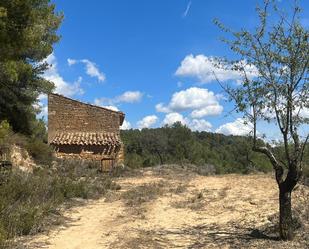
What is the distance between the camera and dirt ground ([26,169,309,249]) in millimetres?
9008

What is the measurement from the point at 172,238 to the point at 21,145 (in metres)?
13.3

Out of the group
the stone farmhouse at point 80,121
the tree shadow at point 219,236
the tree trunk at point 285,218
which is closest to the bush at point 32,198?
the tree shadow at point 219,236

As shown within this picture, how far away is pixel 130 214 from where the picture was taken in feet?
40.5

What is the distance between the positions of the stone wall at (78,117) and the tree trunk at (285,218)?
22.5 m

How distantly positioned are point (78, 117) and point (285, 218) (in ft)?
76.7

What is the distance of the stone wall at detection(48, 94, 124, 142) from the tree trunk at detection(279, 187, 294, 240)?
22490 millimetres

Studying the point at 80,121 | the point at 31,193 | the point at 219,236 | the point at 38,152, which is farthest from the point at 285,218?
the point at 80,121

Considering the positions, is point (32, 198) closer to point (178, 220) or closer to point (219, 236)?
point (178, 220)

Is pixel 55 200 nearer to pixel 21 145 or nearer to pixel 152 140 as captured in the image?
pixel 21 145

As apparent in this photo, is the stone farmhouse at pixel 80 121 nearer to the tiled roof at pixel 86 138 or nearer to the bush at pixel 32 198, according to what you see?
the tiled roof at pixel 86 138

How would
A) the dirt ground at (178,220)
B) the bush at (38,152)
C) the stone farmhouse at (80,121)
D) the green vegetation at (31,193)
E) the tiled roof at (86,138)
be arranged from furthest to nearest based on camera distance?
the stone farmhouse at (80,121), the tiled roof at (86,138), the bush at (38,152), the green vegetation at (31,193), the dirt ground at (178,220)

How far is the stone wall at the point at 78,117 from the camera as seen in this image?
30672 mm

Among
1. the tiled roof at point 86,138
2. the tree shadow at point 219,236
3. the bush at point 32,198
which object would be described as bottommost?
the tree shadow at point 219,236

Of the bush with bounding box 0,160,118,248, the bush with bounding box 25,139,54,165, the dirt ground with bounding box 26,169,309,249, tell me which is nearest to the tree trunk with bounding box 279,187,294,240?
the dirt ground with bounding box 26,169,309,249
